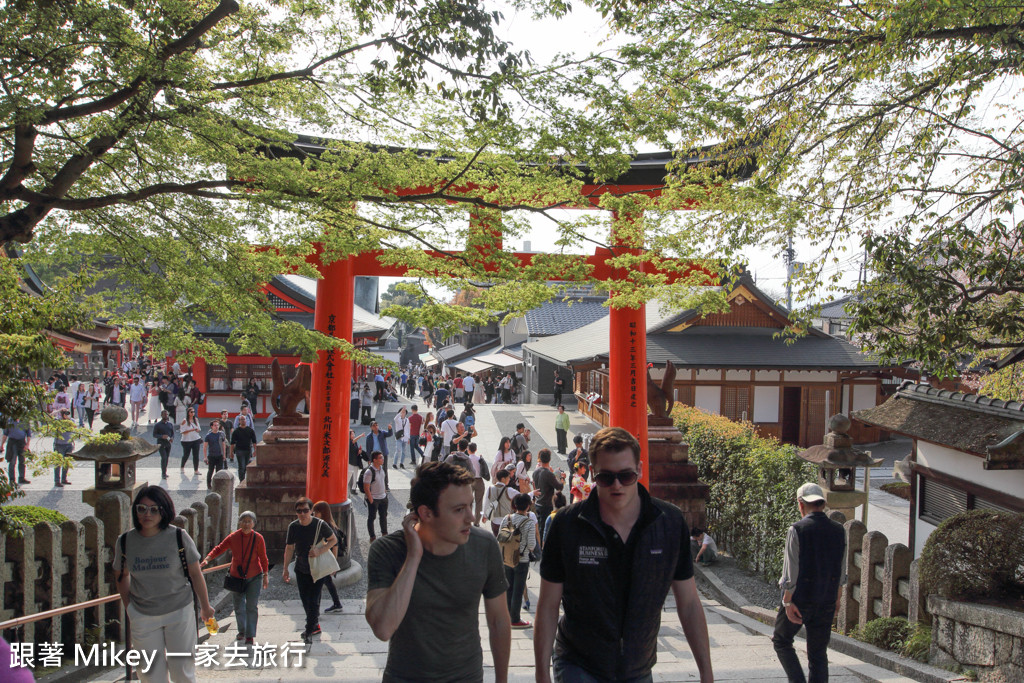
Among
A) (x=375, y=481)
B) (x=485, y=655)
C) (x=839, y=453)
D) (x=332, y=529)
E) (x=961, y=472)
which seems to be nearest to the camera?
(x=485, y=655)

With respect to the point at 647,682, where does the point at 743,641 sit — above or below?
below

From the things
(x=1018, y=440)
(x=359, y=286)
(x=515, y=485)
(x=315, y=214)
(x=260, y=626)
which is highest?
(x=359, y=286)

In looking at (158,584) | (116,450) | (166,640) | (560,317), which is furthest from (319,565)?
(560,317)

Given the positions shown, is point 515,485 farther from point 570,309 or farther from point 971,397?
point 570,309

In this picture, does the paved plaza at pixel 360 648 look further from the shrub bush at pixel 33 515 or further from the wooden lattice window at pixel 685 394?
the wooden lattice window at pixel 685 394

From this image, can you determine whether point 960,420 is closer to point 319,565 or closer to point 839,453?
point 839,453

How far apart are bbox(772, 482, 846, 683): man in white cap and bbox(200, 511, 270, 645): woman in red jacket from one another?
4109mm

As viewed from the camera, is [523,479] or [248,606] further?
[523,479]

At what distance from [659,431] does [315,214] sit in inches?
307

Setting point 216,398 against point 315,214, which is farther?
point 216,398

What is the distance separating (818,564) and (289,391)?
28.3 feet

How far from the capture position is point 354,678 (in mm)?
5297

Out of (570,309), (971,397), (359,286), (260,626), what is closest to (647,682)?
(260,626)

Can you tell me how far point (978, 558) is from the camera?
16.9 feet
